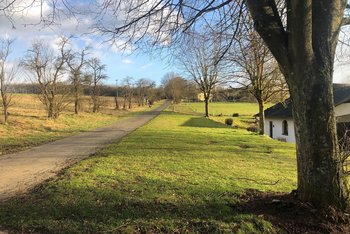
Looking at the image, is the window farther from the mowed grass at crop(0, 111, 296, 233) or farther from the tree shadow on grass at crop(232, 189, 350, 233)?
the tree shadow on grass at crop(232, 189, 350, 233)

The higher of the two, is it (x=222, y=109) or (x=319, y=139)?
(x=222, y=109)

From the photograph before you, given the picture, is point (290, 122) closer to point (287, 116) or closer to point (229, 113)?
point (287, 116)

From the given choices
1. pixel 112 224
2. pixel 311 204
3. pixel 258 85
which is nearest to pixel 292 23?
pixel 311 204

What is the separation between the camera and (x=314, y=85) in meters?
5.54

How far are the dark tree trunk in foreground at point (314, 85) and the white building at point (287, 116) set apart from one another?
27010mm

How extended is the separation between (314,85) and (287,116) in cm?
3334

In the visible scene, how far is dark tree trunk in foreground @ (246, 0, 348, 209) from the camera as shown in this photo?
18.2 feet

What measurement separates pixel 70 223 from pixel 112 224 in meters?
0.59

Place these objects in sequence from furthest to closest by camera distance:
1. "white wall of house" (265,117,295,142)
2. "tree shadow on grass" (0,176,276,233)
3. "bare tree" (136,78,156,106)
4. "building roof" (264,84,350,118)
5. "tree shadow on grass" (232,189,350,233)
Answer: "bare tree" (136,78,156,106) < "white wall of house" (265,117,295,142) < "building roof" (264,84,350,118) < "tree shadow on grass" (232,189,350,233) < "tree shadow on grass" (0,176,276,233)

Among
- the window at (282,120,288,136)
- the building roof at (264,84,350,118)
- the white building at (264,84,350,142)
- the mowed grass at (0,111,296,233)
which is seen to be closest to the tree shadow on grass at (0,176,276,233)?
the mowed grass at (0,111,296,233)

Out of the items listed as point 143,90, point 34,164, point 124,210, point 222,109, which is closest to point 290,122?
point 34,164

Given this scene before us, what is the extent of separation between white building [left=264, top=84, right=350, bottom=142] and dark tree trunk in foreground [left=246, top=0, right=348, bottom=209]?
1063 inches

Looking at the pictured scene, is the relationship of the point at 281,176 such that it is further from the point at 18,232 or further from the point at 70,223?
the point at 18,232

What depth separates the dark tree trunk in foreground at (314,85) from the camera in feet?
18.2
